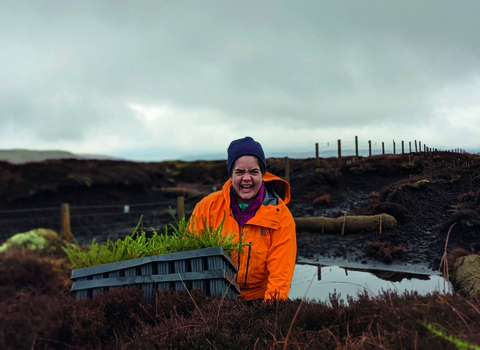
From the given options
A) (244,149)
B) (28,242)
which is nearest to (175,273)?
(244,149)

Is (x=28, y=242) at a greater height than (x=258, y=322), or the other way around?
(x=258, y=322)

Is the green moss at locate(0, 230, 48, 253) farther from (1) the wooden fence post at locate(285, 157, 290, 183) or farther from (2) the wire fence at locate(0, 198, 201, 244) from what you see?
(1) the wooden fence post at locate(285, 157, 290, 183)

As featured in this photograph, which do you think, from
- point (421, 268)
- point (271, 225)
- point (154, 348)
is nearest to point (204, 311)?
point (154, 348)

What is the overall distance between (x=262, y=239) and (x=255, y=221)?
0.56ft

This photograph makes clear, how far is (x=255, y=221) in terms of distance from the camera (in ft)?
10.2

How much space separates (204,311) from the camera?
2650 millimetres

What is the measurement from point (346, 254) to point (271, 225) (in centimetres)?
77

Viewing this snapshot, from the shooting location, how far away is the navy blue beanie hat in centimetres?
308

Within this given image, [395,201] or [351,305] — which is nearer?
[351,305]

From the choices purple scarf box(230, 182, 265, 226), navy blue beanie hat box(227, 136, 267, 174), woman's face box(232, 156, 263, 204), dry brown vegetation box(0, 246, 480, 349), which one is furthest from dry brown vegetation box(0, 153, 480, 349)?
navy blue beanie hat box(227, 136, 267, 174)

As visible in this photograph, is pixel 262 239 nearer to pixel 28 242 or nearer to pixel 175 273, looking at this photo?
pixel 175 273

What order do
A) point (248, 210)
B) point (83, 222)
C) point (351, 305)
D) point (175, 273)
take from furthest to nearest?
point (83, 222)
point (248, 210)
point (175, 273)
point (351, 305)

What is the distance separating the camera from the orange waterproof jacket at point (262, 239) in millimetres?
3098

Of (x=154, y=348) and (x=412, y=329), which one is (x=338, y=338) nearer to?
(x=412, y=329)
